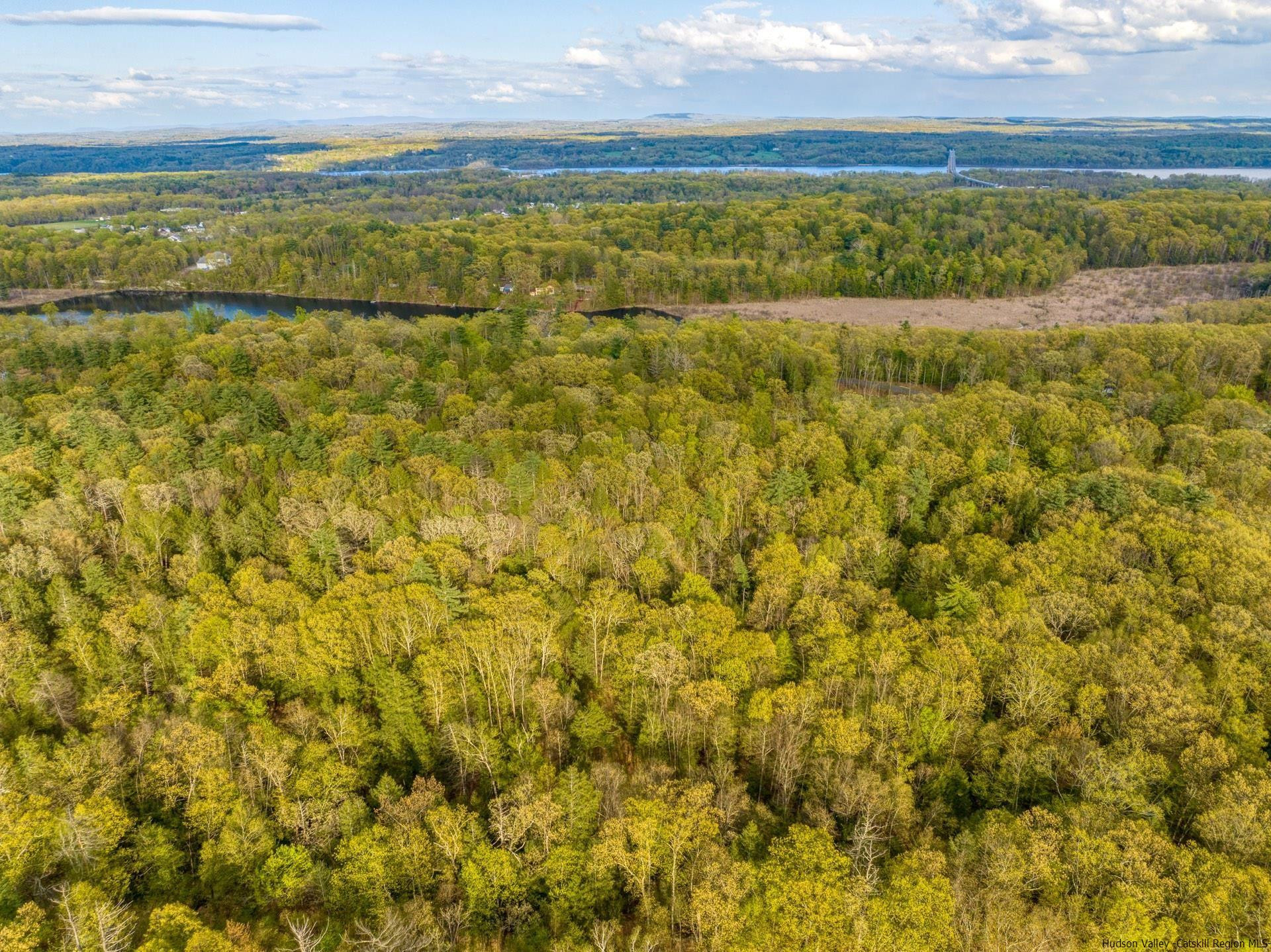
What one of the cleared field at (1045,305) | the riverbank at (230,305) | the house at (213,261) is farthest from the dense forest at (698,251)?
the cleared field at (1045,305)

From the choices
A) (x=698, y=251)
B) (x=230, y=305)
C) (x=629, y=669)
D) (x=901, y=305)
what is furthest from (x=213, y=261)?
(x=629, y=669)

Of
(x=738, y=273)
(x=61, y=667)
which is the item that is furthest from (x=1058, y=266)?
(x=61, y=667)

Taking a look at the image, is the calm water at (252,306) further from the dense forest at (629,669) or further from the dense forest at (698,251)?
the dense forest at (629,669)

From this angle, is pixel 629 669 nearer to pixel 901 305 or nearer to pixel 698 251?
pixel 901 305

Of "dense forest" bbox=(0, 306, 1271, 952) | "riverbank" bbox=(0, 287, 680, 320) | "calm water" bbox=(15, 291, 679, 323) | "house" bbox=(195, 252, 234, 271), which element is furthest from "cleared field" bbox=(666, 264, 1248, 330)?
"house" bbox=(195, 252, 234, 271)

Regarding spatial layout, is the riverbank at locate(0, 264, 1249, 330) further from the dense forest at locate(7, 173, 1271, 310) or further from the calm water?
the dense forest at locate(7, 173, 1271, 310)
